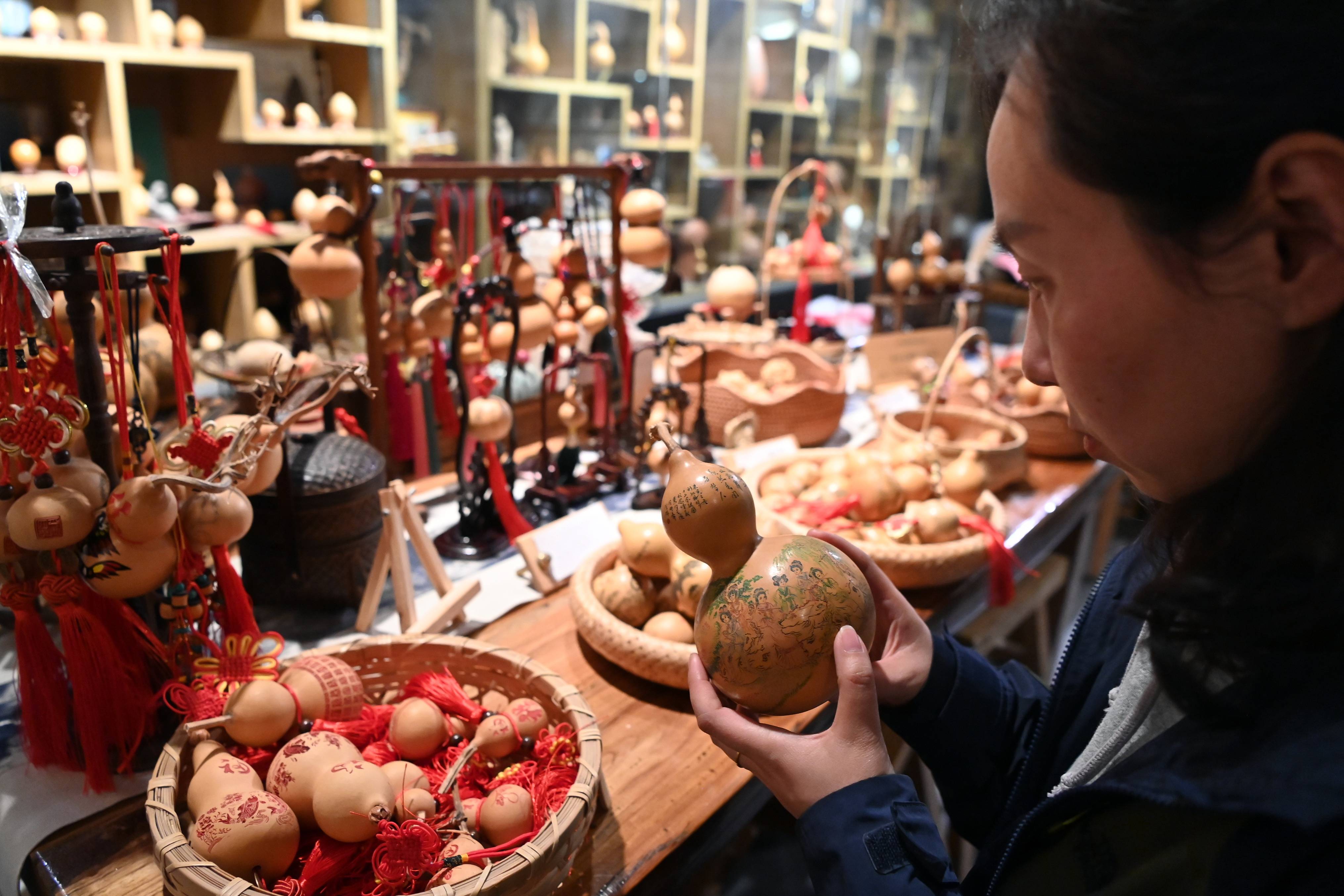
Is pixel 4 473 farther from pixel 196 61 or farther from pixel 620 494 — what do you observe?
pixel 196 61

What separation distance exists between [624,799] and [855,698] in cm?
34

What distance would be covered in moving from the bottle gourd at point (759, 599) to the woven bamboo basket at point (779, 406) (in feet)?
3.12

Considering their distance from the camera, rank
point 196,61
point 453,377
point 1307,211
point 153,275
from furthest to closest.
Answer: point 196,61
point 453,377
point 153,275
point 1307,211

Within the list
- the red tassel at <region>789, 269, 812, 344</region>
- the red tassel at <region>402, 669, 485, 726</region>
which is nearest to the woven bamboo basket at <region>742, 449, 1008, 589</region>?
the red tassel at <region>402, 669, 485, 726</region>

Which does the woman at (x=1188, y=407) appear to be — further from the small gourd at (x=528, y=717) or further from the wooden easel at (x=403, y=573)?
the wooden easel at (x=403, y=573)

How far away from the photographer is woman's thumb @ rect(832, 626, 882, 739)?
0.64 metres

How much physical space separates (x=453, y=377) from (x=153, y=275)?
0.94 m

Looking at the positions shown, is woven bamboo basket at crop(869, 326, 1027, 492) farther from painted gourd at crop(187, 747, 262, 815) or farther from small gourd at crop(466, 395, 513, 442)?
painted gourd at crop(187, 747, 262, 815)

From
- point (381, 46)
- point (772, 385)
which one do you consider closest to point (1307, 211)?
point (772, 385)

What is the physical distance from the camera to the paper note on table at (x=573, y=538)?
127cm

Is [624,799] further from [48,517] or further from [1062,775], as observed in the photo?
[48,517]

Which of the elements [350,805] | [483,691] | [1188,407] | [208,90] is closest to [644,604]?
[483,691]

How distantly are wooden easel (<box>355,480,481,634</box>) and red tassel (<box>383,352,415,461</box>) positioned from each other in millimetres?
356

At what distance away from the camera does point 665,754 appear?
0.94 metres
